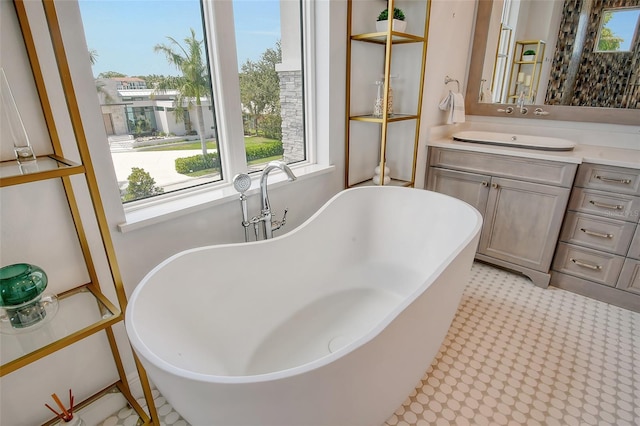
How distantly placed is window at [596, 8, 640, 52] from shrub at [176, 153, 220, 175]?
250cm


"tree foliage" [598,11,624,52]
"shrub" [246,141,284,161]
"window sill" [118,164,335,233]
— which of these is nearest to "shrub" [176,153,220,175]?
"window sill" [118,164,335,233]

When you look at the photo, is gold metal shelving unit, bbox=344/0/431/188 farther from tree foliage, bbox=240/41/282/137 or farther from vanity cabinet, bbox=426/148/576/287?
tree foliage, bbox=240/41/282/137

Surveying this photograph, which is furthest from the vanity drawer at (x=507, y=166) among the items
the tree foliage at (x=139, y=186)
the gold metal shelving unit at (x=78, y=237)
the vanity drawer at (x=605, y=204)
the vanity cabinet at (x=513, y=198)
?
the gold metal shelving unit at (x=78, y=237)

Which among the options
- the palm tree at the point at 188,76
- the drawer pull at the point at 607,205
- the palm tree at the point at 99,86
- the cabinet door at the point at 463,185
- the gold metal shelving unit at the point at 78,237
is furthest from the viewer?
the cabinet door at the point at 463,185

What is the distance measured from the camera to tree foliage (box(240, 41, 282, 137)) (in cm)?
178

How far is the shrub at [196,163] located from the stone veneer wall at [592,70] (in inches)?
92.6

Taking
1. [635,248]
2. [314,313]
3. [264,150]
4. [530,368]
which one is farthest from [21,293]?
[635,248]

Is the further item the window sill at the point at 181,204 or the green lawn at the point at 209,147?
the green lawn at the point at 209,147

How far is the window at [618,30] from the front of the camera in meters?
2.05

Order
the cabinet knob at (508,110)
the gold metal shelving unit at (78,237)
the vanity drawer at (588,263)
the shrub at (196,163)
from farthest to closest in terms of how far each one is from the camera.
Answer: the cabinet knob at (508,110)
the vanity drawer at (588,263)
the shrub at (196,163)
the gold metal shelving unit at (78,237)

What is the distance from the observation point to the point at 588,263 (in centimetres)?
208

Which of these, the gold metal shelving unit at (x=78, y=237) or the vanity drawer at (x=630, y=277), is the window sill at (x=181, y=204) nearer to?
the gold metal shelving unit at (x=78, y=237)

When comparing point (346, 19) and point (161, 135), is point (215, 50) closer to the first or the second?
point (161, 135)

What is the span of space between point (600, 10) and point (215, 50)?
238 cm
